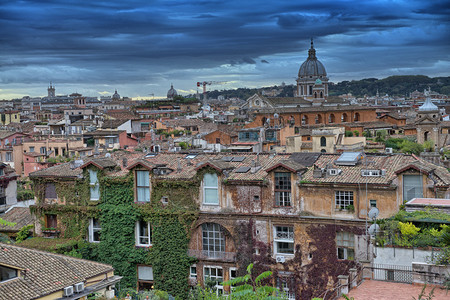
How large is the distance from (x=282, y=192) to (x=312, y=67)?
439ft

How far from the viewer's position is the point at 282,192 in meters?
29.8

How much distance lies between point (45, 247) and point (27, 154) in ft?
150

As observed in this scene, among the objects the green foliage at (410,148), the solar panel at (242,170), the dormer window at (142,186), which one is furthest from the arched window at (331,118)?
the dormer window at (142,186)

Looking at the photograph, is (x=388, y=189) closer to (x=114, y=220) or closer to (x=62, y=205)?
(x=114, y=220)

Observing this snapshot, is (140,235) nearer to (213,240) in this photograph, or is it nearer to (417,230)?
(213,240)

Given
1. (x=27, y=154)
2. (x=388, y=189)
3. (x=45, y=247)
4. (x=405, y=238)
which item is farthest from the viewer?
(x=27, y=154)

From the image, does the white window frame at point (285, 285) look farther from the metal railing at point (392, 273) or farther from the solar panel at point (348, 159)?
the metal railing at point (392, 273)

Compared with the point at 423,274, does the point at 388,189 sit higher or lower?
higher

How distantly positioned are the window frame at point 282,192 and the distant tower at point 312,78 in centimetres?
12417

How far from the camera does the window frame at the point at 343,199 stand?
93.1 ft

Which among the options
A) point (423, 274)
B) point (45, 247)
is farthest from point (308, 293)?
point (45, 247)

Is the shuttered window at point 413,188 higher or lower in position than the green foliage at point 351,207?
higher

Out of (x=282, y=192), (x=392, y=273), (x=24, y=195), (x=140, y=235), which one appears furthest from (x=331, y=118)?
(x=392, y=273)

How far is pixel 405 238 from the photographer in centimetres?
2239
